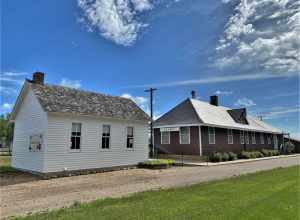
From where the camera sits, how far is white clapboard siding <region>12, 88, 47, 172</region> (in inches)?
548

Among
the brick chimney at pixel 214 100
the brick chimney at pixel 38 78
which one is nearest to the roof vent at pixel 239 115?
the brick chimney at pixel 214 100

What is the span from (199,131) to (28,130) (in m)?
14.8

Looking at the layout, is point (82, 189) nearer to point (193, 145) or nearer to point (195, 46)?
point (195, 46)

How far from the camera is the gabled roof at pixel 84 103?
46.8ft

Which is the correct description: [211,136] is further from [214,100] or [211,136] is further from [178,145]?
[214,100]

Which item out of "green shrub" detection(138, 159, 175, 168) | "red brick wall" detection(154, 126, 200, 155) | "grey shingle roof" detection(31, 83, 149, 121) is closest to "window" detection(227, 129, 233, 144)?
"red brick wall" detection(154, 126, 200, 155)

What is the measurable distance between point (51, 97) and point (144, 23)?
23.4 feet

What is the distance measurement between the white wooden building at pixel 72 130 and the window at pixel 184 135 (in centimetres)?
718

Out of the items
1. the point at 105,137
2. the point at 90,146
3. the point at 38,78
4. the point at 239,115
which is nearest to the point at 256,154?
the point at 239,115

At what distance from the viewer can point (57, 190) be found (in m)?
9.70

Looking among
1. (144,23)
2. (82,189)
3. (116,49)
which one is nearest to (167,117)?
(116,49)

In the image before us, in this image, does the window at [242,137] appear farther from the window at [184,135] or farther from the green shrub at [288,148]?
the green shrub at [288,148]

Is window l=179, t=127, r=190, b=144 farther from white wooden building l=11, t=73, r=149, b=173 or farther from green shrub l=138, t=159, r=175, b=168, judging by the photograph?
white wooden building l=11, t=73, r=149, b=173

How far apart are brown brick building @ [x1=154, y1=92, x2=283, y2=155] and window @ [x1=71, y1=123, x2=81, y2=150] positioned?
12401mm
